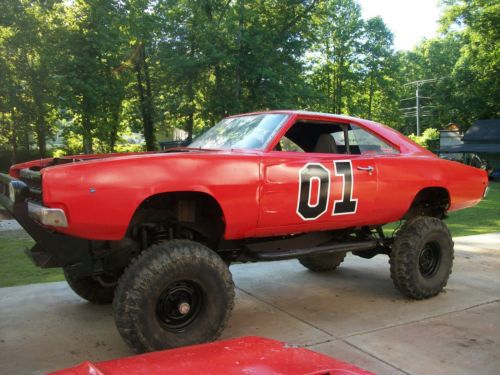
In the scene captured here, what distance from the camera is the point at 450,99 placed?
131ft

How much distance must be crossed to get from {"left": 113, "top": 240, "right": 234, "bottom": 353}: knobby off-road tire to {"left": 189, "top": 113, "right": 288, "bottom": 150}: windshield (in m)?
1.14

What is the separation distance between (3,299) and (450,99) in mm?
41106

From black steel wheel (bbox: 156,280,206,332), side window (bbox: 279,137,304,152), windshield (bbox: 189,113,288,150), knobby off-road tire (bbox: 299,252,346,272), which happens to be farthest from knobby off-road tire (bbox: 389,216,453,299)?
black steel wheel (bbox: 156,280,206,332)

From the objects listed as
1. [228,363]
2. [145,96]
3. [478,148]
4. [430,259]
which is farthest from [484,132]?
[228,363]

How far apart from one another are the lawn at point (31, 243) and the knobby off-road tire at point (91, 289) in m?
1.38

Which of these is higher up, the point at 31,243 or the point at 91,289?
the point at 91,289

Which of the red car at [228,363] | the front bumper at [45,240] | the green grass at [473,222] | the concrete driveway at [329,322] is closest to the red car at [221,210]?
the front bumper at [45,240]

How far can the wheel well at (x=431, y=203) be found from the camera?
5172mm

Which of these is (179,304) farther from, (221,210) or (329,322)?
(329,322)

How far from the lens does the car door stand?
12.5 ft

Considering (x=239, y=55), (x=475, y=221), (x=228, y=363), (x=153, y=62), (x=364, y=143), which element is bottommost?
(x=475, y=221)

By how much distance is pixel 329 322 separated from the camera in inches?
167

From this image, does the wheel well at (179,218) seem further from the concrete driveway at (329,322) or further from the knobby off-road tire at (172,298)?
the concrete driveway at (329,322)

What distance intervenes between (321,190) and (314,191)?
82 mm
